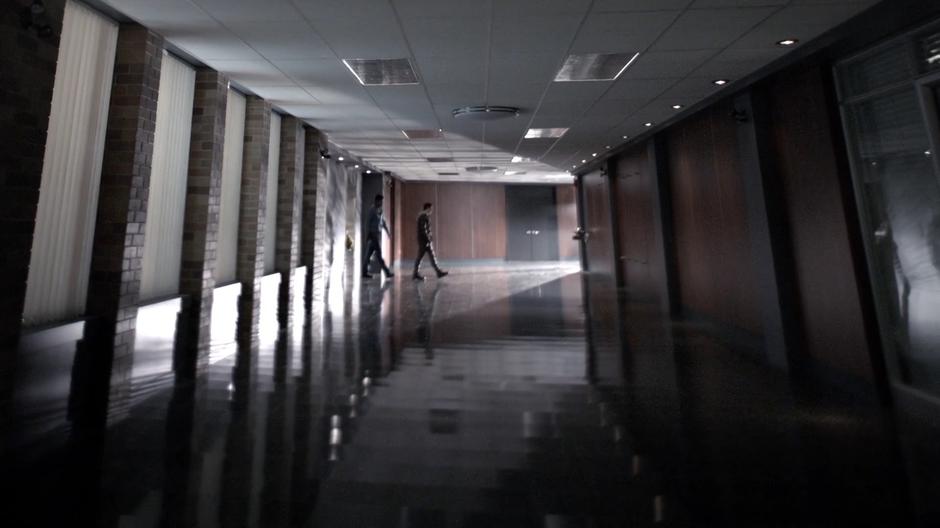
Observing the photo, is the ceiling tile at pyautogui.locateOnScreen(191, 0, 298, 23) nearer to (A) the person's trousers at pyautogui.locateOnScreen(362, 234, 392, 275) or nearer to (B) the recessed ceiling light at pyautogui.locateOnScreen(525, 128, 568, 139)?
(B) the recessed ceiling light at pyautogui.locateOnScreen(525, 128, 568, 139)

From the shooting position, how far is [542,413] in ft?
7.64

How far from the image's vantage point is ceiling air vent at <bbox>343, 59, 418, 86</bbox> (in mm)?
3320

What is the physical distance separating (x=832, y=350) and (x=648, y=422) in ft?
6.64

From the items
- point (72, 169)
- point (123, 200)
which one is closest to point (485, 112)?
point (123, 200)

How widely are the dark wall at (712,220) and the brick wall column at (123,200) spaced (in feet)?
16.9

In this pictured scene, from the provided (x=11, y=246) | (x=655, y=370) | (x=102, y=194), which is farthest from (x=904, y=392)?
(x=102, y=194)

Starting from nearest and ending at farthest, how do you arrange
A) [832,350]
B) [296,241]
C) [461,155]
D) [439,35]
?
[439,35] < [832,350] < [296,241] < [461,155]

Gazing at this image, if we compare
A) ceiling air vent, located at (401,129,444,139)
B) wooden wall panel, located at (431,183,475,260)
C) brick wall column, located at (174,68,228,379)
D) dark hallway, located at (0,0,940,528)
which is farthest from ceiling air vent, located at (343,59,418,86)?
wooden wall panel, located at (431,183,475,260)

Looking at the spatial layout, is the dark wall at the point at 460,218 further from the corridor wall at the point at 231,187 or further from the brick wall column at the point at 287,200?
the corridor wall at the point at 231,187

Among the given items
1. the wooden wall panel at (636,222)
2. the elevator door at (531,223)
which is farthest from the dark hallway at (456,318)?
the elevator door at (531,223)

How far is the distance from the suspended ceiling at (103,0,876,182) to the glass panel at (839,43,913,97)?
15.2 inches

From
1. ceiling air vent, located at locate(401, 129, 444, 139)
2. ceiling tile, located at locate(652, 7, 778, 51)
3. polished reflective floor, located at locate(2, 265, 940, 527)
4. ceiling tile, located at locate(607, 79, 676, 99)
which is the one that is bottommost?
polished reflective floor, located at locate(2, 265, 940, 527)

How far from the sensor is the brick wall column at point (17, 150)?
1.78 m

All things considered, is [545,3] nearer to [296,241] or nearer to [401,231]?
[296,241]
